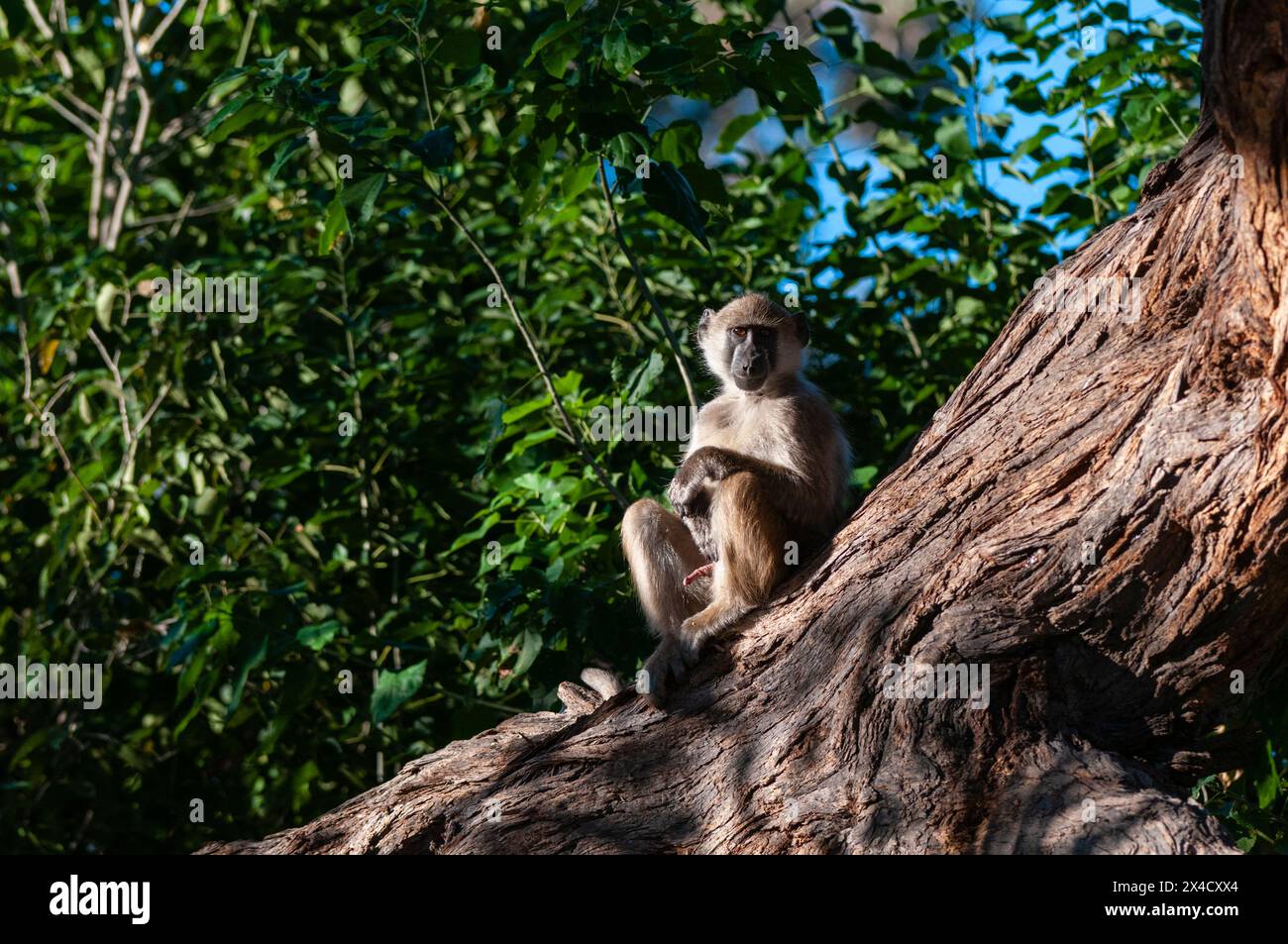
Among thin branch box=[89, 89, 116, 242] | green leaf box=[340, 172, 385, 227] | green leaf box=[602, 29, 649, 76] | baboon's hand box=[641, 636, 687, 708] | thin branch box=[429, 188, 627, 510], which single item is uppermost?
thin branch box=[89, 89, 116, 242]

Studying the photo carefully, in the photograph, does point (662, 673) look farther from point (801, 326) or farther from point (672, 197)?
point (801, 326)

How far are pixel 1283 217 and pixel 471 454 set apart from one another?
4983 millimetres

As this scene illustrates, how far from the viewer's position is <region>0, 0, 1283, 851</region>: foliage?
6.34 m

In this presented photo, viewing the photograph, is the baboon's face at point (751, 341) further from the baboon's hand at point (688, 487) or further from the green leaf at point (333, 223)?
the green leaf at point (333, 223)

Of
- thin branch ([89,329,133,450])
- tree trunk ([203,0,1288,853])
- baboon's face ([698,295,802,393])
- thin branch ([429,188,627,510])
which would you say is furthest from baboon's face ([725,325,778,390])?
thin branch ([89,329,133,450])

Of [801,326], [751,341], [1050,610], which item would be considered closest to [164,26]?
[751,341]

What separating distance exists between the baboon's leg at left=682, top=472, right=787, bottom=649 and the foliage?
27.8 inches

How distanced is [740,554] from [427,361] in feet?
11.1

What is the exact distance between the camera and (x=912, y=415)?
7.54 metres

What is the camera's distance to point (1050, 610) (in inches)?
177

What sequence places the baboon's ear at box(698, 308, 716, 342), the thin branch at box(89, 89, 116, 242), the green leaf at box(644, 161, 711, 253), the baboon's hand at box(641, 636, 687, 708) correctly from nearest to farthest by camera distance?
the baboon's hand at box(641, 636, 687, 708) < the green leaf at box(644, 161, 711, 253) < the baboon's ear at box(698, 308, 716, 342) < the thin branch at box(89, 89, 116, 242)

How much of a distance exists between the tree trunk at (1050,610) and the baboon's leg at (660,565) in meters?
1.13

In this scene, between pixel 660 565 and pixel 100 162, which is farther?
pixel 100 162

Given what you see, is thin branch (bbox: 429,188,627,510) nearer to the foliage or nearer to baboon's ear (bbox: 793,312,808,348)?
the foliage
